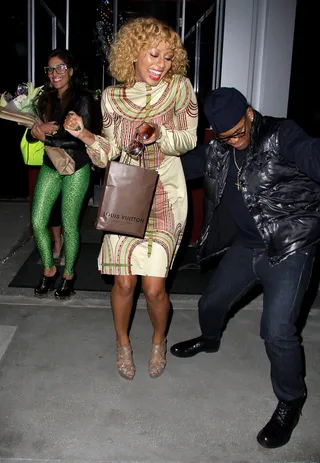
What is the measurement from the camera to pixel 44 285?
4570mm

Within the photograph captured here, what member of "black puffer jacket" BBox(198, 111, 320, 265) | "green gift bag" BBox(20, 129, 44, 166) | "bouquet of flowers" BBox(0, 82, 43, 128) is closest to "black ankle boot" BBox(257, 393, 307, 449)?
"black puffer jacket" BBox(198, 111, 320, 265)

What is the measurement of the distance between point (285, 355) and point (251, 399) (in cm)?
61

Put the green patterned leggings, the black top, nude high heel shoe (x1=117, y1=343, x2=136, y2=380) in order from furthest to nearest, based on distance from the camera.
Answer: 1. the green patterned leggings
2. the black top
3. nude high heel shoe (x1=117, y1=343, x2=136, y2=380)

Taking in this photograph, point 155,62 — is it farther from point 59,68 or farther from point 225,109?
point 59,68

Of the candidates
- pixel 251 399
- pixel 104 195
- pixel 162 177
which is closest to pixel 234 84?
pixel 162 177

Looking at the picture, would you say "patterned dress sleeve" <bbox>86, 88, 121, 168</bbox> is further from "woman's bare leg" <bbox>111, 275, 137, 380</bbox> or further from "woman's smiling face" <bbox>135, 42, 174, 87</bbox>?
"woman's bare leg" <bbox>111, 275, 137, 380</bbox>

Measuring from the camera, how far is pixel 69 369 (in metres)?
3.42

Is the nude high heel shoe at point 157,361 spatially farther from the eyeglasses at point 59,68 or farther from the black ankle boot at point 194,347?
the eyeglasses at point 59,68

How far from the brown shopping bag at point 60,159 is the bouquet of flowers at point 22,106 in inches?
9.3

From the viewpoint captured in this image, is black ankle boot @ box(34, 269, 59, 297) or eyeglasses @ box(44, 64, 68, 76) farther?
black ankle boot @ box(34, 269, 59, 297)

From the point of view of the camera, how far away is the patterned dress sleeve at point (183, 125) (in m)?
2.87

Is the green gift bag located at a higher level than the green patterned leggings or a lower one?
higher

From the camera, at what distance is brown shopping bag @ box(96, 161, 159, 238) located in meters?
2.83

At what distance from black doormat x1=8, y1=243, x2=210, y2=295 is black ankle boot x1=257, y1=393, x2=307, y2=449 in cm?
205
